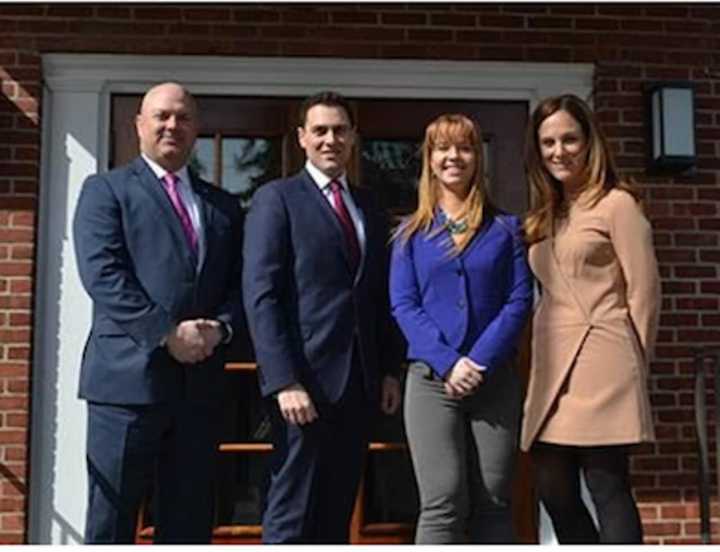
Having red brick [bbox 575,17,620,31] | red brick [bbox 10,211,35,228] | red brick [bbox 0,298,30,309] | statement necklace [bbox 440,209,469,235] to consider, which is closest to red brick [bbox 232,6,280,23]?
red brick [bbox 10,211,35,228]

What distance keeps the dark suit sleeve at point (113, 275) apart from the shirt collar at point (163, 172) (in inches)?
6.0

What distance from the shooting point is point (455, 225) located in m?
3.21

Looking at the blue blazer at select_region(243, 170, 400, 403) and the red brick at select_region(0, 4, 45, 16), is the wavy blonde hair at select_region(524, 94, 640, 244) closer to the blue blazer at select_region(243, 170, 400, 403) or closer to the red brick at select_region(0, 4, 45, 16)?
the blue blazer at select_region(243, 170, 400, 403)

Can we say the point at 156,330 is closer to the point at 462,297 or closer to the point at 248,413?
the point at 462,297

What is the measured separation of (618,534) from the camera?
3.10 metres

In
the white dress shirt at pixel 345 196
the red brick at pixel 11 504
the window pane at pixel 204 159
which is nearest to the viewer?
the white dress shirt at pixel 345 196

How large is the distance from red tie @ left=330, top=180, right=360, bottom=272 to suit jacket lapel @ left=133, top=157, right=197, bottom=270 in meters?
0.44

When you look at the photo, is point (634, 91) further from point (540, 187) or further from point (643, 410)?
point (643, 410)

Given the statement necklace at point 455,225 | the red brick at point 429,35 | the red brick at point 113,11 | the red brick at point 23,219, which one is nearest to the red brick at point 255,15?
the red brick at point 113,11

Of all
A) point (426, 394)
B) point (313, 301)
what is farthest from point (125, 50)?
point (426, 394)

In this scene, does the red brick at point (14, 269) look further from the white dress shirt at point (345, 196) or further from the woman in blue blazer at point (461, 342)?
the woman in blue blazer at point (461, 342)

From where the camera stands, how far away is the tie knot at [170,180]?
10.5 ft

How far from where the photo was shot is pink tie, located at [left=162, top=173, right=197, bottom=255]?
10.3 ft

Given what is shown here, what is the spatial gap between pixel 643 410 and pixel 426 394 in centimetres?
60
